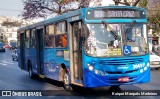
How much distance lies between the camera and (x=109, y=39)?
11609 millimetres

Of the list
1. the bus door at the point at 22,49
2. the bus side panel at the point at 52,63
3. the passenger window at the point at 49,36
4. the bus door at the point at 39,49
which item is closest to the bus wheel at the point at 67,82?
the bus side panel at the point at 52,63

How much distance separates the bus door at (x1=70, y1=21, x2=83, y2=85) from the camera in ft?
40.0

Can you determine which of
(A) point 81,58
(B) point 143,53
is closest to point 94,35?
(A) point 81,58

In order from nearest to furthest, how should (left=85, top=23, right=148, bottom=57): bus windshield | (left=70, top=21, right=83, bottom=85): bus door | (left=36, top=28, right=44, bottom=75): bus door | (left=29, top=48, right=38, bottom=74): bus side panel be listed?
(left=85, top=23, right=148, bottom=57): bus windshield
(left=70, top=21, right=83, bottom=85): bus door
(left=36, top=28, right=44, bottom=75): bus door
(left=29, top=48, right=38, bottom=74): bus side panel

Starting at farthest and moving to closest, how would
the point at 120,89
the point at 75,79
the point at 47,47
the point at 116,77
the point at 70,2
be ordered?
the point at 70,2, the point at 47,47, the point at 120,89, the point at 75,79, the point at 116,77

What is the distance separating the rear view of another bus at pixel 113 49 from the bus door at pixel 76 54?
24.1 inches

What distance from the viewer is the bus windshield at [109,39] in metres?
11.5

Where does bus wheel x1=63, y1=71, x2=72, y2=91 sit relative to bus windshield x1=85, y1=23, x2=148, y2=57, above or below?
below

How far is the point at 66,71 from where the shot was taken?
1348 centimetres

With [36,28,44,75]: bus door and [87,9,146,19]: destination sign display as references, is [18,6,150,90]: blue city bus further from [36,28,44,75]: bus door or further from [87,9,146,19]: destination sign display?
[36,28,44,75]: bus door

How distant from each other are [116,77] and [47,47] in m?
Result: 5.03

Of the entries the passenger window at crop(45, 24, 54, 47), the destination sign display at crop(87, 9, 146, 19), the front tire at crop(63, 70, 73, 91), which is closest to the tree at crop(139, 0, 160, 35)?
the passenger window at crop(45, 24, 54, 47)

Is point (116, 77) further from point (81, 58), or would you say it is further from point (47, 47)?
point (47, 47)

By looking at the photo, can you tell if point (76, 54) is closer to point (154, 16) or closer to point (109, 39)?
point (109, 39)
